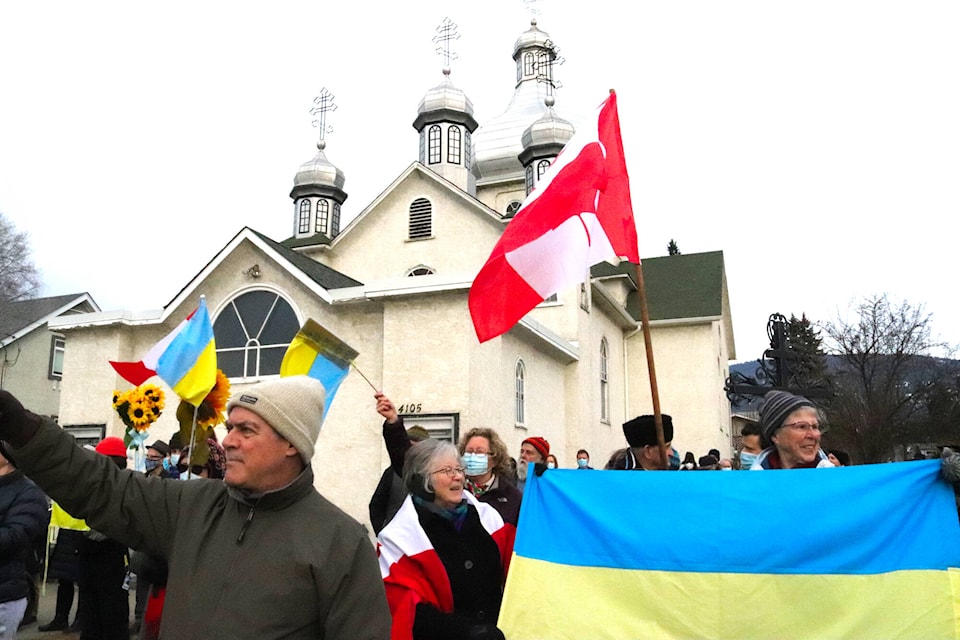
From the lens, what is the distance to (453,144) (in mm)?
31953

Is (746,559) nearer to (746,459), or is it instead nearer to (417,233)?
(746,459)

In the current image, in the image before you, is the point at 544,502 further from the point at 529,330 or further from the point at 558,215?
the point at 529,330

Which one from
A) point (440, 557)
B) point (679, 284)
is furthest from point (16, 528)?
point (679, 284)

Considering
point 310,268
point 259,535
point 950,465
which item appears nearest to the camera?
point 259,535

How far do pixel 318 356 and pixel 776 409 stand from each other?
321cm

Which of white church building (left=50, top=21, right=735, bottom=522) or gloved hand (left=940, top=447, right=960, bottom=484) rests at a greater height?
white church building (left=50, top=21, right=735, bottom=522)

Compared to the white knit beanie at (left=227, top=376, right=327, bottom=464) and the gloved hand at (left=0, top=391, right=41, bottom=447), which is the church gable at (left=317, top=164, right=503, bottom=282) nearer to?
the white knit beanie at (left=227, top=376, right=327, bottom=464)

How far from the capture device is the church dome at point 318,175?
33188mm

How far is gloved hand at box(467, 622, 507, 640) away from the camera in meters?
3.55

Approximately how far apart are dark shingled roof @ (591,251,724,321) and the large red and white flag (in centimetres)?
2338

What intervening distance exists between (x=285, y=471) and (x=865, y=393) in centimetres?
4311


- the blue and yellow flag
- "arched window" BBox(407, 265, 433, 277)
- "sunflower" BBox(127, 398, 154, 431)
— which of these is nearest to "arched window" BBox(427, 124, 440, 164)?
"arched window" BBox(407, 265, 433, 277)

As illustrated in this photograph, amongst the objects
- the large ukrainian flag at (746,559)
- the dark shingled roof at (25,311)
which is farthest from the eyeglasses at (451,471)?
the dark shingled roof at (25,311)

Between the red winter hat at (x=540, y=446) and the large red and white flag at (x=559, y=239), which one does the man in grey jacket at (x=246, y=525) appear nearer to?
the large red and white flag at (x=559, y=239)
